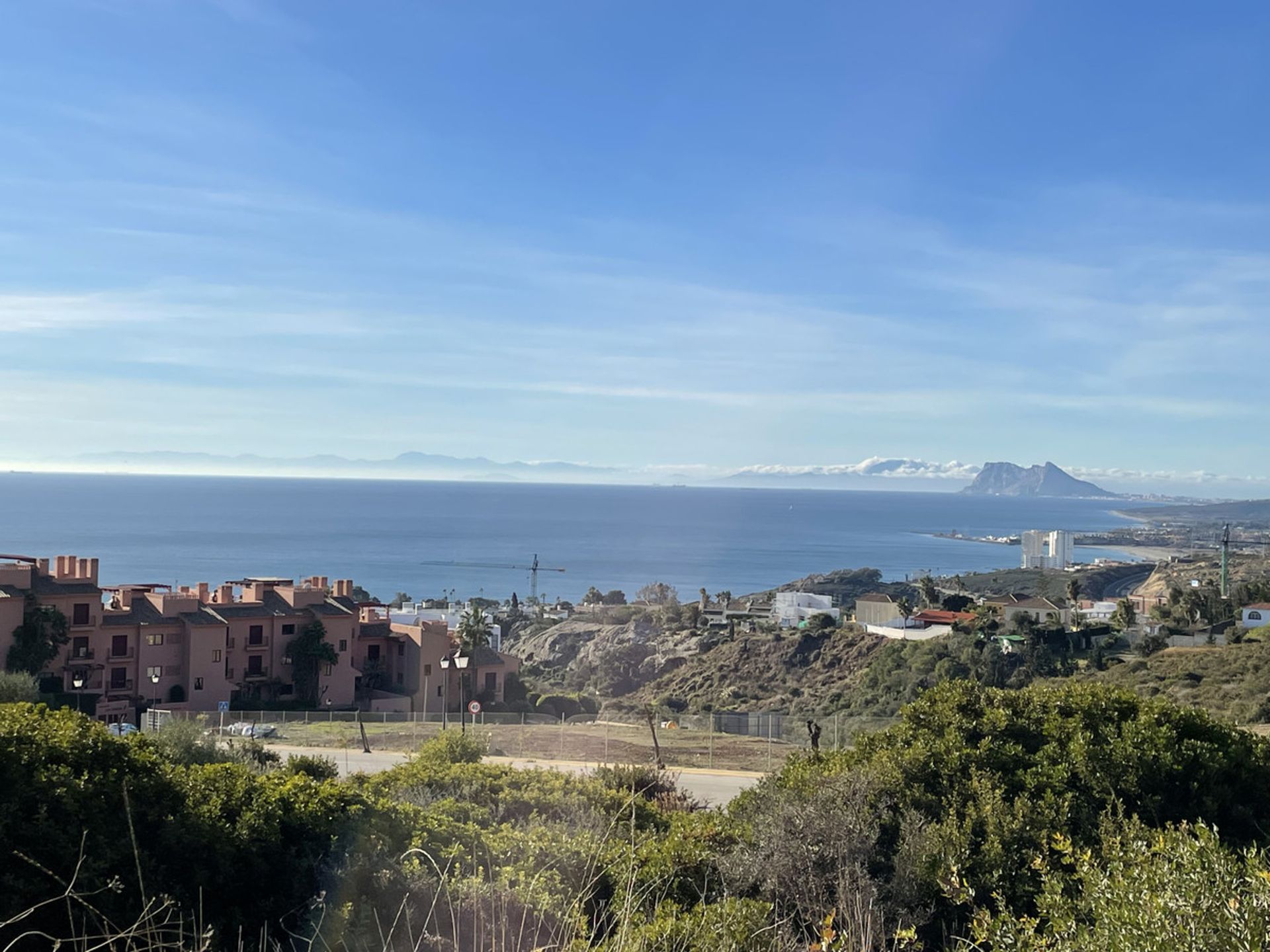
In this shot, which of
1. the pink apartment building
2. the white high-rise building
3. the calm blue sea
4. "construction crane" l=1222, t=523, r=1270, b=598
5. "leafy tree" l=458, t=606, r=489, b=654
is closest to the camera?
the pink apartment building

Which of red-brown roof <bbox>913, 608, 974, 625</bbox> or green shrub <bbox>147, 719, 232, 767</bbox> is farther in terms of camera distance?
red-brown roof <bbox>913, 608, 974, 625</bbox>

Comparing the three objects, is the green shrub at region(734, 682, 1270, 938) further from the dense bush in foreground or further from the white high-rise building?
the white high-rise building

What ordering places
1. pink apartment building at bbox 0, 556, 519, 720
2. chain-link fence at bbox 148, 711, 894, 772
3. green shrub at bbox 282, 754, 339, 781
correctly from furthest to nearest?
pink apartment building at bbox 0, 556, 519, 720 < chain-link fence at bbox 148, 711, 894, 772 < green shrub at bbox 282, 754, 339, 781

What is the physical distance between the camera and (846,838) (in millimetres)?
6926

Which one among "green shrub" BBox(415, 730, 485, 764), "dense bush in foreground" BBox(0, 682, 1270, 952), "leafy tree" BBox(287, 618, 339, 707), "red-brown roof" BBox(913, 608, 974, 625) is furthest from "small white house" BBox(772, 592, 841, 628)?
"dense bush in foreground" BBox(0, 682, 1270, 952)

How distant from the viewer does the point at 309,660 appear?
116 feet

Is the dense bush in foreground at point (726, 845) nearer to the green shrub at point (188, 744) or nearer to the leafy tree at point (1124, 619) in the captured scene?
the green shrub at point (188, 744)

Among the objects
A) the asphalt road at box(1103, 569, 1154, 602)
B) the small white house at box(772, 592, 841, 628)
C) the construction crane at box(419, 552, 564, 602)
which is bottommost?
the construction crane at box(419, 552, 564, 602)

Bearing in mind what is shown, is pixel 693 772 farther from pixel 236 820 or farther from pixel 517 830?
pixel 236 820

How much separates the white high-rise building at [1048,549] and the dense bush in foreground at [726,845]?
13980cm

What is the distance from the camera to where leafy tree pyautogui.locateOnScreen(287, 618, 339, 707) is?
3528 cm

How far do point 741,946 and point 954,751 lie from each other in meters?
4.12

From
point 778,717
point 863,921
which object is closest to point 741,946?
A: point 863,921

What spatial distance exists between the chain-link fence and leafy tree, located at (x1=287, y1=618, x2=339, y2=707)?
275 inches
